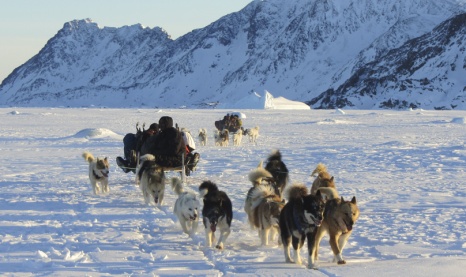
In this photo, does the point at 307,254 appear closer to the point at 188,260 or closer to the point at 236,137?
the point at 188,260

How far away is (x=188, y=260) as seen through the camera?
6797 mm

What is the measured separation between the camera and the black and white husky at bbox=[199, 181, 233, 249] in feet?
23.8

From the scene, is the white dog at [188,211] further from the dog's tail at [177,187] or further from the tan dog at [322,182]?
the tan dog at [322,182]

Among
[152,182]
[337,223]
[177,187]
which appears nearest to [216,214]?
[337,223]

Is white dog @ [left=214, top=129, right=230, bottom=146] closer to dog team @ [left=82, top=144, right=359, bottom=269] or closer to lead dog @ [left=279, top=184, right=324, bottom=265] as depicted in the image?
dog team @ [left=82, top=144, right=359, bottom=269]

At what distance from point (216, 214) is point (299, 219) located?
1.24 meters

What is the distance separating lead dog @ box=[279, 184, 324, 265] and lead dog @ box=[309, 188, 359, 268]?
16cm

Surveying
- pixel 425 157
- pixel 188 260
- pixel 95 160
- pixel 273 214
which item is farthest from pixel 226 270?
pixel 425 157

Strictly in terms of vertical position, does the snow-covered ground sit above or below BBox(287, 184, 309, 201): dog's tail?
below

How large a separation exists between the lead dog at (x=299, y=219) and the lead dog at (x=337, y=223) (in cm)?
16

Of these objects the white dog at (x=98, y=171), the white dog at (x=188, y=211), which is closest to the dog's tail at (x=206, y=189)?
the white dog at (x=188, y=211)

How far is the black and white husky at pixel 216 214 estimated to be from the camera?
7.26 m

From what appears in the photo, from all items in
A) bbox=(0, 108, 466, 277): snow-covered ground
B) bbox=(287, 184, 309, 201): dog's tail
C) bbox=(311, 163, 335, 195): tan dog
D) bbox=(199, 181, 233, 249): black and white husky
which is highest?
bbox=(287, 184, 309, 201): dog's tail

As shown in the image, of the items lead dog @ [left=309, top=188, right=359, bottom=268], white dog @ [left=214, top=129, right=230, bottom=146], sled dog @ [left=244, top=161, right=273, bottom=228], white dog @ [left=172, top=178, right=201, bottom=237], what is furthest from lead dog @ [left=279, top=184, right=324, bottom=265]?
white dog @ [left=214, top=129, right=230, bottom=146]
